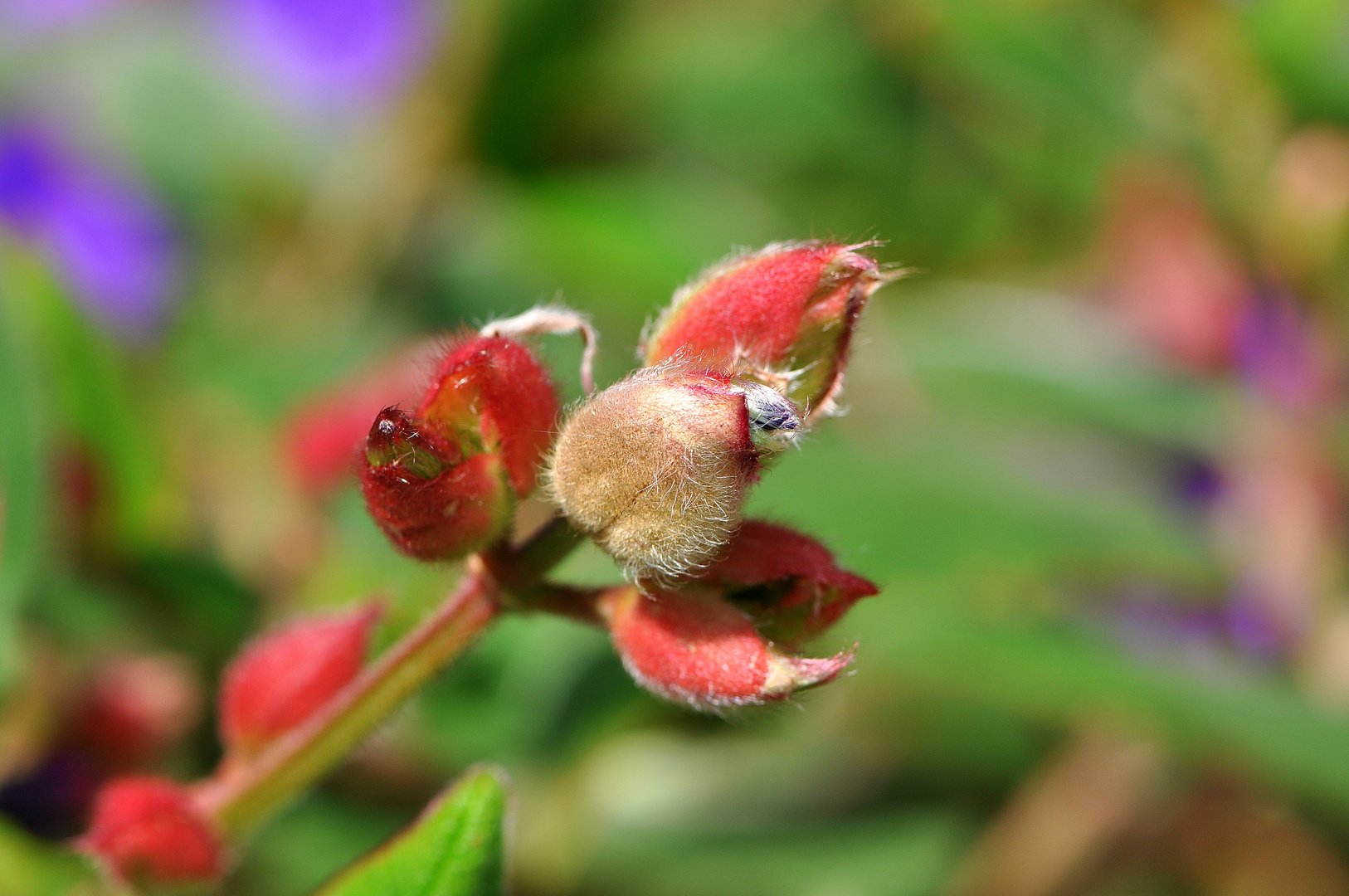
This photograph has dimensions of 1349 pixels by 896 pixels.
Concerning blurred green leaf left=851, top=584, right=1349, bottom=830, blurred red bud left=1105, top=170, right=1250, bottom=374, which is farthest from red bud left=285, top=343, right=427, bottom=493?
blurred red bud left=1105, top=170, right=1250, bottom=374

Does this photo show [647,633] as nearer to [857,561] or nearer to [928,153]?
[857,561]

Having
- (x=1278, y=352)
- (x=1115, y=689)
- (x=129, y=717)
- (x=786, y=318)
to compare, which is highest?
(x=1278, y=352)

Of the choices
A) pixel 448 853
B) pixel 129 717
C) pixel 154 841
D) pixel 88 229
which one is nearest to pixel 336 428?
pixel 129 717

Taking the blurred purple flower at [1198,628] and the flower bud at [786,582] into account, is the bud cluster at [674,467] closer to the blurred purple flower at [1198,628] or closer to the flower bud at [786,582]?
the flower bud at [786,582]

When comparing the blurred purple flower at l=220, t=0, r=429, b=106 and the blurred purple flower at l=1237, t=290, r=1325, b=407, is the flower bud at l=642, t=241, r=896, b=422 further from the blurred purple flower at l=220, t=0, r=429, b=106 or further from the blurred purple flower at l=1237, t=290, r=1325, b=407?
the blurred purple flower at l=220, t=0, r=429, b=106

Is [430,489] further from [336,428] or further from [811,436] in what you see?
[336,428]

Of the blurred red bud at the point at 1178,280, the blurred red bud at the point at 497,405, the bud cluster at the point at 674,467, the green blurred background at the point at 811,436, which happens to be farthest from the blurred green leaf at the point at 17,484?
the blurred red bud at the point at 1178,280

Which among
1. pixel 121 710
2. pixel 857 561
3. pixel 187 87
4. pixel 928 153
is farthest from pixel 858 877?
pixel 187 87
